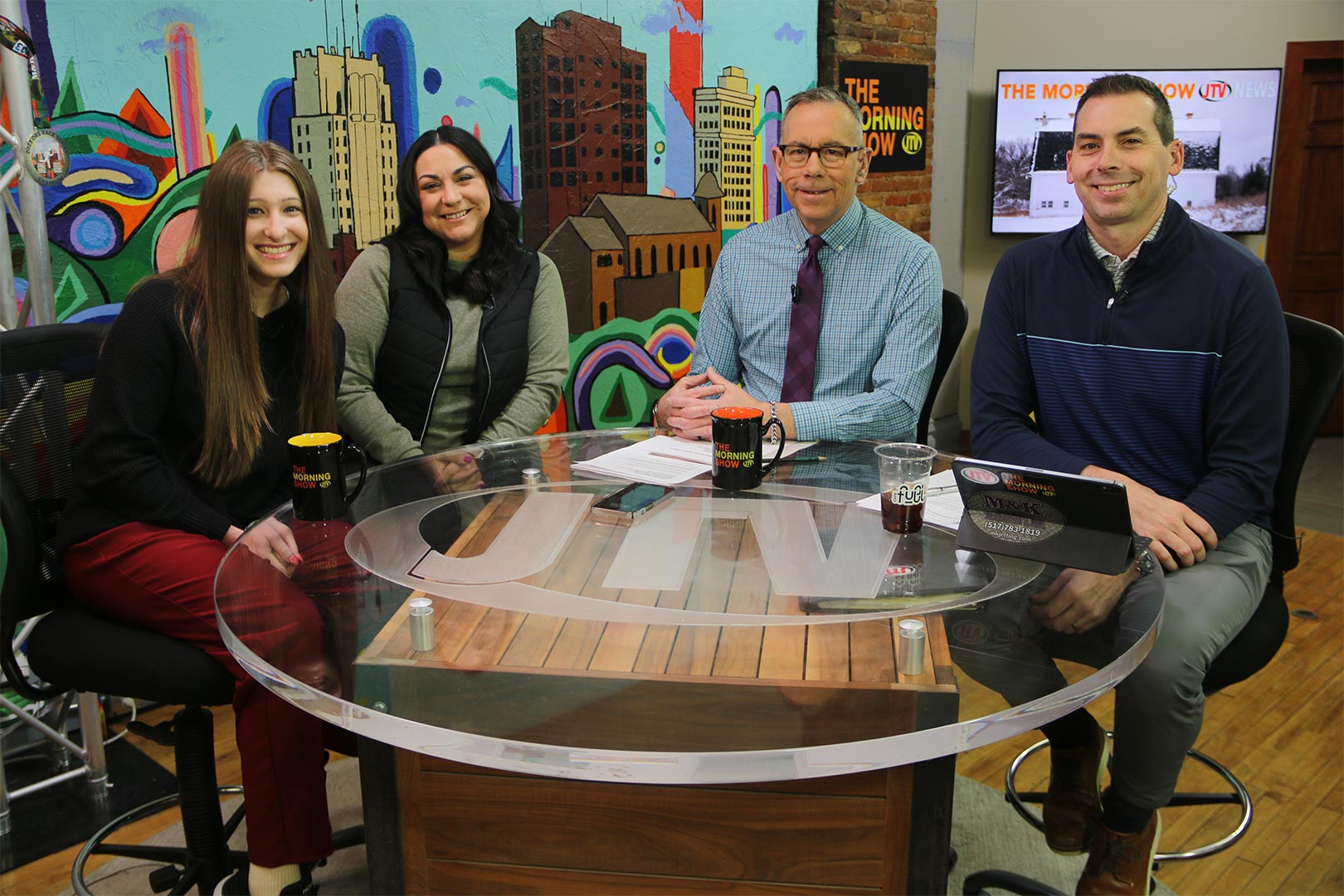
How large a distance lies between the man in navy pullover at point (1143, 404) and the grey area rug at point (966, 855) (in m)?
0.30

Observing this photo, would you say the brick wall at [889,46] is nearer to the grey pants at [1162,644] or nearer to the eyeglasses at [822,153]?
the eyeglasses at [822,153]

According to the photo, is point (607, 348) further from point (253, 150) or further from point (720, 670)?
point (720, 670)

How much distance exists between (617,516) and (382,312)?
111 cm

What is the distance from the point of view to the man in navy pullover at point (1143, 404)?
5.92ft

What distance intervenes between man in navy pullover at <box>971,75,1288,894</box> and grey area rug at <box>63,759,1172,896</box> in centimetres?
30

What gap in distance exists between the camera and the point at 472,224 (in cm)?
270

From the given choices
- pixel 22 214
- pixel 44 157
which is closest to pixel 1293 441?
pixel 44 157

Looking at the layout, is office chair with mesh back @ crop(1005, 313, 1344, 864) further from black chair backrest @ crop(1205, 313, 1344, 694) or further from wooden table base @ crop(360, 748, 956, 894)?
wooden table base @ crop(360, 748, 956, 894)

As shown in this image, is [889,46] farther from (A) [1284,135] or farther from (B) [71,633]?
(B) [71,633]

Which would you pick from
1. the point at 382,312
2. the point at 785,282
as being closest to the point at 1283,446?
the point at 785,282

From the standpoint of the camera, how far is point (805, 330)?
8.59 feet

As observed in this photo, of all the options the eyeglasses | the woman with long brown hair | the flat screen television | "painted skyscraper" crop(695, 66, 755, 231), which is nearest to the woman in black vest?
the woman with long brown hair

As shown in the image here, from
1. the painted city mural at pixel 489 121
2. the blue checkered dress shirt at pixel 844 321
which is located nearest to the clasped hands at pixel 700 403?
the blue checkered dress shirt at pixel 844 321

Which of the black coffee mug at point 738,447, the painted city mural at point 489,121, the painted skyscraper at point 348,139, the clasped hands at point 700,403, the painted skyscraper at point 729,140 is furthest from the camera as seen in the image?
the painted skyscraper at point 729,140
